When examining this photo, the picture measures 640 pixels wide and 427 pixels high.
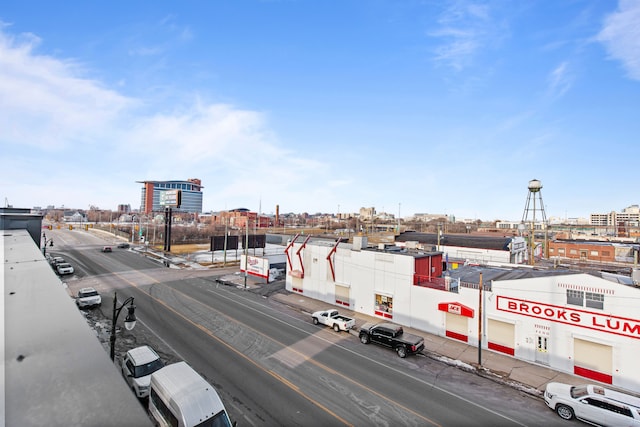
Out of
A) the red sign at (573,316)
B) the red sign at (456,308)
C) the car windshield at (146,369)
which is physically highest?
the red sign at (573,316)

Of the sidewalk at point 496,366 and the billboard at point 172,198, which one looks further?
the billboard at point 172,198

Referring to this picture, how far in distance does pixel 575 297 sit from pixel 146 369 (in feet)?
76.8

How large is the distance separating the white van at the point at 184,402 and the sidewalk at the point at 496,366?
14.2 m

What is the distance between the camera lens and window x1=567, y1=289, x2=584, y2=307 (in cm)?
1773

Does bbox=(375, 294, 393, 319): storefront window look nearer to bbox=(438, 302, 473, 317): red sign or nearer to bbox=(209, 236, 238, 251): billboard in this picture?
bbox=(438, 302, 473, 317): red sign

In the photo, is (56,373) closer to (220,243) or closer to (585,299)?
(585,299)

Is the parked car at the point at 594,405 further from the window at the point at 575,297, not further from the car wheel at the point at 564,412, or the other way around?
the window at the point at 575,297

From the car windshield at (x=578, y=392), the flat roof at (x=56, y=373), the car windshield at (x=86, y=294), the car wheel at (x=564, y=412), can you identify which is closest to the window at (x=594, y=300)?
the car windshield at (x=578, y=392)

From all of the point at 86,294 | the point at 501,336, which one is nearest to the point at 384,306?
the point at 501,336

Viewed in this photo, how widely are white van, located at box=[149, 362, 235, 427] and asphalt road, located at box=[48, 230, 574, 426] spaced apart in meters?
2.98

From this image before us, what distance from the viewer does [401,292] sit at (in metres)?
25.3

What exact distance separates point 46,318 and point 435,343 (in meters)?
21.6

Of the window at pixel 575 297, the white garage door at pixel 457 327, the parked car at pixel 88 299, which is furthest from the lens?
the parked car at pixel 88 299

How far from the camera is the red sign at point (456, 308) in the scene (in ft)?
69.8
